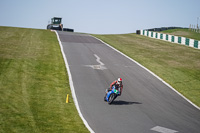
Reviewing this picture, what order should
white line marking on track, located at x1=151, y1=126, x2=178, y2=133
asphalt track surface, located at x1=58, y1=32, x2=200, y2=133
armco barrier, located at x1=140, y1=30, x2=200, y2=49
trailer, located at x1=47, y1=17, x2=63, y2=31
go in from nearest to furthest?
white line marking on track, located at x1=151, y1=126, x2=178, y2=133
asphalt track surface, located at x1=58, y1=32, x2=200, y2=133
armco barrier, located at x1=140, y1=30, x2=200, y2=49
trailer, located at x1=47, y1=17, x2=63, y2=31

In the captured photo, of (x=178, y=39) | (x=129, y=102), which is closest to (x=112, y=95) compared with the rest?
(x=129, y=102)

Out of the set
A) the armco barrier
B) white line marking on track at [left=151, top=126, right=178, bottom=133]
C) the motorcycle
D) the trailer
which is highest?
the trailer

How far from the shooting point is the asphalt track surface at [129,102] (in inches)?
490

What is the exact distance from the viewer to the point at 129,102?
1612 centimetres

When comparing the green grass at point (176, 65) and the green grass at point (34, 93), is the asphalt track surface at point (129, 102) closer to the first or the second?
the green grass at point (34, 93)

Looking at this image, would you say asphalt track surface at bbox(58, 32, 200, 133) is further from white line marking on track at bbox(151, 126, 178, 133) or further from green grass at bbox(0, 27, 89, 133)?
green grass at bbox(0, 27, 89, 133)

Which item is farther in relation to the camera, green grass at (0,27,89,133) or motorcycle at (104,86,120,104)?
motorcycle at (104,86,120,104)

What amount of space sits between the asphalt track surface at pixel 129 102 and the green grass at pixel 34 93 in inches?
39.9

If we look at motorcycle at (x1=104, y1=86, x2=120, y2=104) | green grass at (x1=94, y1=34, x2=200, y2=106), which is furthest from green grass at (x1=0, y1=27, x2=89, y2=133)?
green grass at (x1=94, y1=34, x2=200, y2=106)

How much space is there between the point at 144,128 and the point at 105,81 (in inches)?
326

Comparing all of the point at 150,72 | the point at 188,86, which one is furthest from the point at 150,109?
the point at 150,72

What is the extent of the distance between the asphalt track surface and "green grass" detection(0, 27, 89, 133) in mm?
1014

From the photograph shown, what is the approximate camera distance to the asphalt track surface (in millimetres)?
12455

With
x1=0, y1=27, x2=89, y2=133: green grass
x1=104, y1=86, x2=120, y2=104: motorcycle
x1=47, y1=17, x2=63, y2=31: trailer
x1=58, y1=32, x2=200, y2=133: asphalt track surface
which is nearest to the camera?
x1=0, y1=27, x2=89, y2=133: green grass
